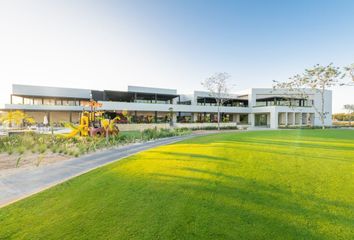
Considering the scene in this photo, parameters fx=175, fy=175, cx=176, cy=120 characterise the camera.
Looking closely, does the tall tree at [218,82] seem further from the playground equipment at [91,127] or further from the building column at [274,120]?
the playground equipment at [91,127]

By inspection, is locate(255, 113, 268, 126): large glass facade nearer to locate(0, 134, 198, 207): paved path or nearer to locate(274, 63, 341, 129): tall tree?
locate(274, 63, 341, 129): tall tree

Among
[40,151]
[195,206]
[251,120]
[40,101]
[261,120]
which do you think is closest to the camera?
[195,206]

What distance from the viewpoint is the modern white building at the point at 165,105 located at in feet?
95.3

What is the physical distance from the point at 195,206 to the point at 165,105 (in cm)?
2781

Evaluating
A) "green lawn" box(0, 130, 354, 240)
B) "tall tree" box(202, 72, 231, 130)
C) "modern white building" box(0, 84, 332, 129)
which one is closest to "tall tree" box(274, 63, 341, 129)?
"modern white building" box(0, 84, 332, 129)

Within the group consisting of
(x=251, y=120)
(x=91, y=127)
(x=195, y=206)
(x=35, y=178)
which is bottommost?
(x=35, y=178)

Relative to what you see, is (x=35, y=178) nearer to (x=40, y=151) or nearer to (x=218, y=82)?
(x=40, y=151)

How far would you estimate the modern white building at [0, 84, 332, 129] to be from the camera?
2906cm

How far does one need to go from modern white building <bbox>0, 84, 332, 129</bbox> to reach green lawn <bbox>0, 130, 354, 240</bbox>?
65.6 feet

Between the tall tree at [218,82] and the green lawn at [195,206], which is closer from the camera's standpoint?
the green lawn at [195,206]

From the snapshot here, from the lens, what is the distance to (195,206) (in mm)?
3539

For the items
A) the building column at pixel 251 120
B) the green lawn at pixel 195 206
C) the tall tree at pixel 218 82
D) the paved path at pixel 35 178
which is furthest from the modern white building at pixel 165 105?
the green lawn at pixel 195 206

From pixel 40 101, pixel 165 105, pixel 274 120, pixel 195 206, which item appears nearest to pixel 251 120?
pixel 274 120

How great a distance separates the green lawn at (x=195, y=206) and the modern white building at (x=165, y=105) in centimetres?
2001
